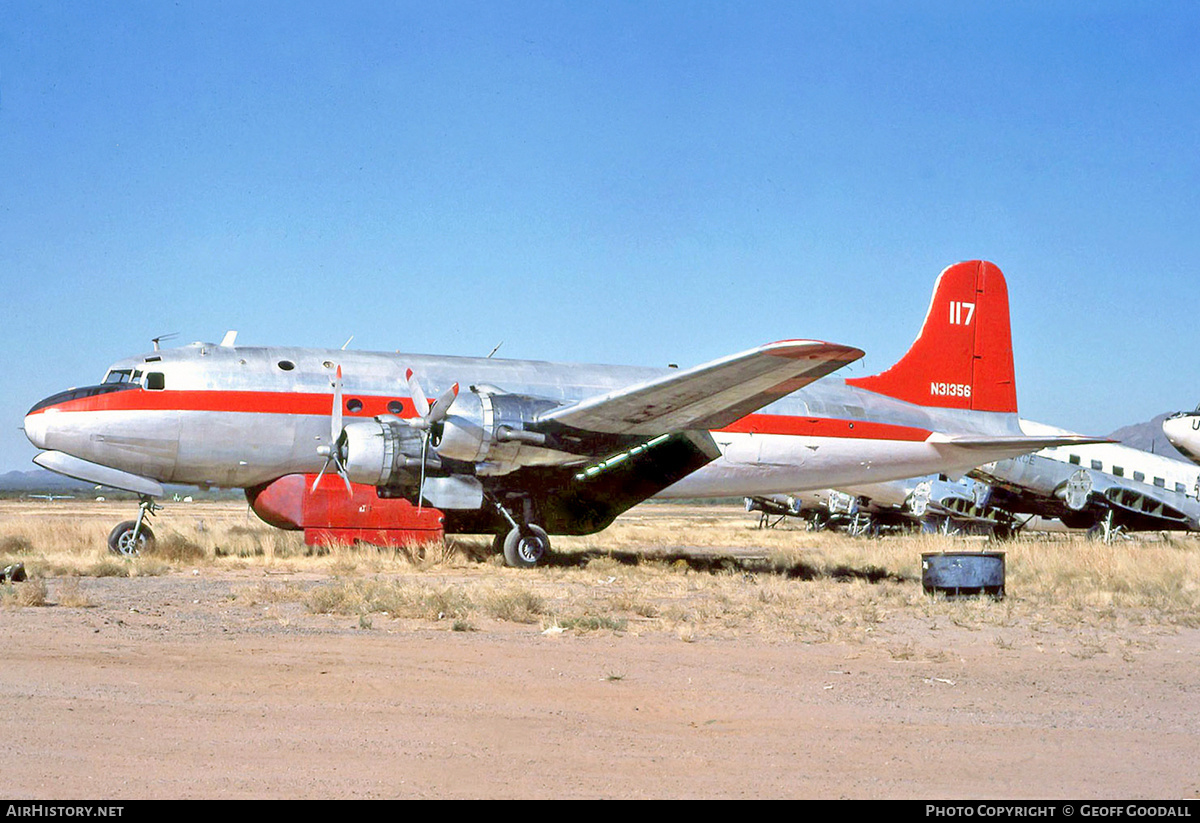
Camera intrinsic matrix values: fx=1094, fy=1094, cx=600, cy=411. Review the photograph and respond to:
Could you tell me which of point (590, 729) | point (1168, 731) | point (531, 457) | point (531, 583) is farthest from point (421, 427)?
point (1168, 731)

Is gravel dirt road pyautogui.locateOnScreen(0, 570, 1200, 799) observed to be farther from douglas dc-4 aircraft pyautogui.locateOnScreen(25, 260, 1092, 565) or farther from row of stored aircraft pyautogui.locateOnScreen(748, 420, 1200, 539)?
row of stored aircraft pyautogui.locateOnScreen(748, 420, 1200, 539)

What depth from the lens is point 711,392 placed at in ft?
52.4

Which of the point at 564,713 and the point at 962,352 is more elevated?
the point at 962,352

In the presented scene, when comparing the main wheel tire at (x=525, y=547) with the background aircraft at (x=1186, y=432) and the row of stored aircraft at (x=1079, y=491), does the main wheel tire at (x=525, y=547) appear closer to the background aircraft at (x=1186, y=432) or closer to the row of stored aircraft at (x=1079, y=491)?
the row of stored aircraft at (x=1079, y=491)

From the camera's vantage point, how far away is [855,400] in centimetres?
Answer: 2073

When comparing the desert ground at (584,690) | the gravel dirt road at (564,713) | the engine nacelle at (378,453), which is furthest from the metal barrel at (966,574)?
the engine nacelle at (378,453)

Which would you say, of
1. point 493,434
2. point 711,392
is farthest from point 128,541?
point 711,392

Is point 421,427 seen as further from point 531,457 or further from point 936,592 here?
point 936,592

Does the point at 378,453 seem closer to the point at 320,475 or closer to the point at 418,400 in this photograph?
the point at 418,400

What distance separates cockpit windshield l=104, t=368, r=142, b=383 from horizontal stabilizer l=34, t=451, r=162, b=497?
1390mm

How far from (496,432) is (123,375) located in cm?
667

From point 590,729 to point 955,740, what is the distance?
2.09 meters

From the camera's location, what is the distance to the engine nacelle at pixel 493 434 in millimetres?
15781
